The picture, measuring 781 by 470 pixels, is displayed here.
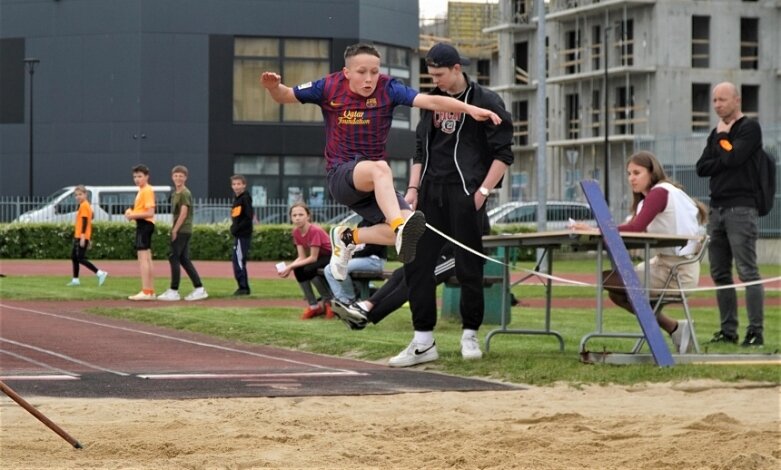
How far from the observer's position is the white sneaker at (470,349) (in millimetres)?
10930

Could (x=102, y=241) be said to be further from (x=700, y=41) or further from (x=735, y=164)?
(x=700, y=41)

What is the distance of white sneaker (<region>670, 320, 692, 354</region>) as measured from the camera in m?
11.6

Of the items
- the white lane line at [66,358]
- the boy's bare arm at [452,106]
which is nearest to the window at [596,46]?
the white lane line at [66,358]

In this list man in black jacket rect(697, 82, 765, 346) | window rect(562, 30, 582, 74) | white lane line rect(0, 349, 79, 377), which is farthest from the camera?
window rect(562, 30, 582, 74)

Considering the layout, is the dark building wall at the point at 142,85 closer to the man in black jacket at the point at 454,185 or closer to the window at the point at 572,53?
the window at the point at 572,53

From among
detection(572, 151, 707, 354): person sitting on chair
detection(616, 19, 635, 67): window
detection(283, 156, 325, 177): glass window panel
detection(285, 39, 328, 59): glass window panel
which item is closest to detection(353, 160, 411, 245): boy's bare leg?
detection(572, 151, 707, 354): person sitting on chair

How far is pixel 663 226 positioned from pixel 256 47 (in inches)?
1699

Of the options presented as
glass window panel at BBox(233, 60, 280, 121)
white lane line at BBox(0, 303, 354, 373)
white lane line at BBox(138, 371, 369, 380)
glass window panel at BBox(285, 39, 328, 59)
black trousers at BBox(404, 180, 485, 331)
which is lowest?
white lane line at BBox(0, 303, 354, 373)

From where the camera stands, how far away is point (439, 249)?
11.0 m

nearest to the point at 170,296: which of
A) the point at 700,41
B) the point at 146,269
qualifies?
the point at 146,269

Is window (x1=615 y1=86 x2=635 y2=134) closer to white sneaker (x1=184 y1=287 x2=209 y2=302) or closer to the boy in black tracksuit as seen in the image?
the boy in black tracksuit

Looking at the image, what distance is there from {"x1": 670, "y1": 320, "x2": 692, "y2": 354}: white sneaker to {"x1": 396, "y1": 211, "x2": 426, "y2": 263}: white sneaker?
10.9 feet

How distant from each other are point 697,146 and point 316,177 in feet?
53.4

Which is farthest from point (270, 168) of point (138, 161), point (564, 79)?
point (564, 79)
